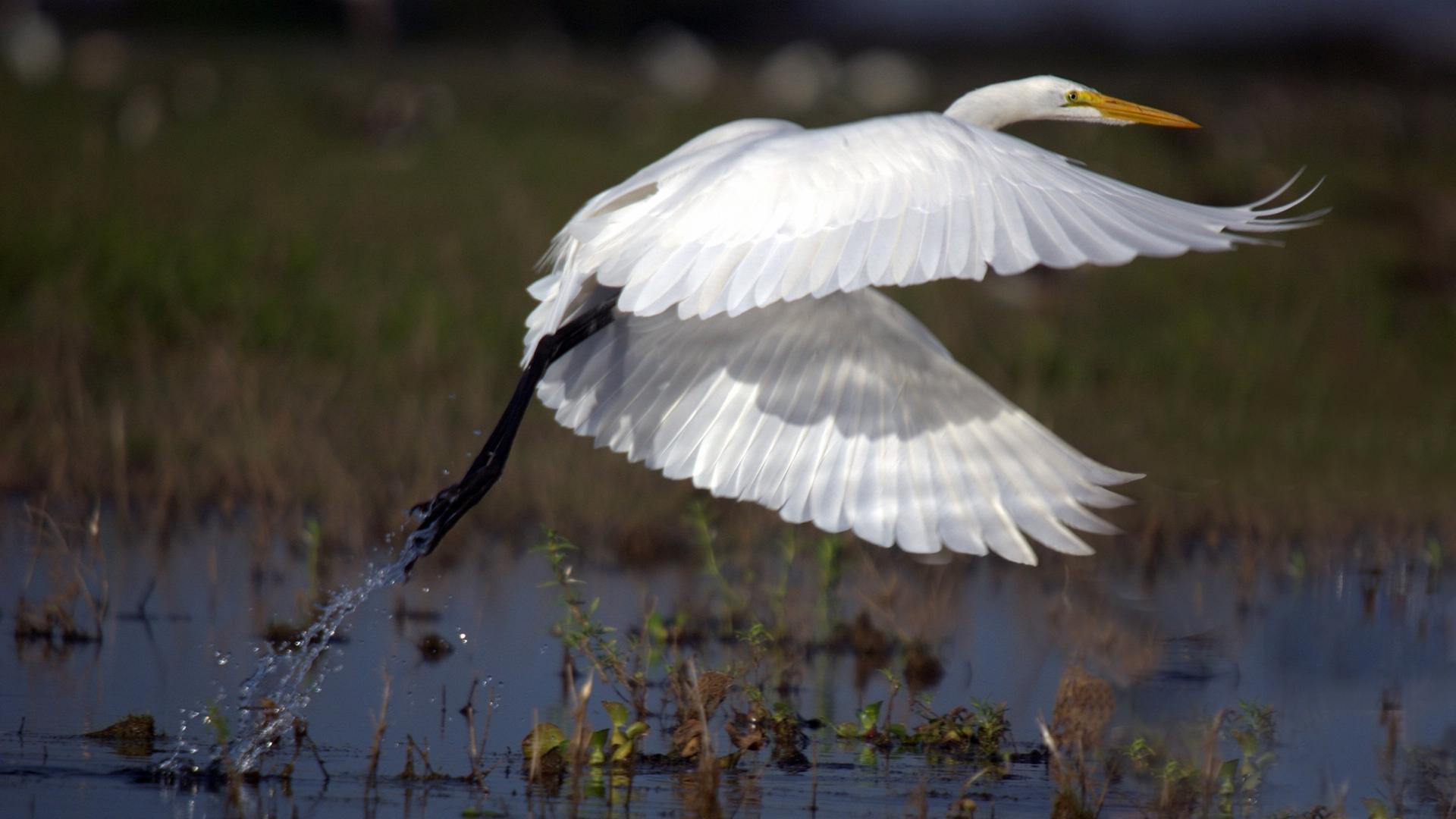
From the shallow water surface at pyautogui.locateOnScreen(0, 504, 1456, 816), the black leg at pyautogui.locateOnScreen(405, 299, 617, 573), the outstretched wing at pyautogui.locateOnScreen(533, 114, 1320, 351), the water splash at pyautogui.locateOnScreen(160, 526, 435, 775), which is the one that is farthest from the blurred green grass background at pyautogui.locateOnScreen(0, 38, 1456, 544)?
the outstretched wing at pyautogui.locateOnScreen(533, 114, 1320, 351)

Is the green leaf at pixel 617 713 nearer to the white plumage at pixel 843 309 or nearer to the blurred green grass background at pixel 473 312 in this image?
the white plumage at pixel 843 309

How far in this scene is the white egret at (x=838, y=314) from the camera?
10.8 feet

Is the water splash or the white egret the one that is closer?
the white egret

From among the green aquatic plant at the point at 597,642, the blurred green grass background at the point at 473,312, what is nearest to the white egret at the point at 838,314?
the green aquatic plant at the point at 597,642

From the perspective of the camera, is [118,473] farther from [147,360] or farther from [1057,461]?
[1057,461]

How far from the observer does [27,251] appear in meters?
8.79

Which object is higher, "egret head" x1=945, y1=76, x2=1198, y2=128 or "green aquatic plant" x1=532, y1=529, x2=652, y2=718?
"egret head" x1=945, y1=76, x2=1198, y2=128

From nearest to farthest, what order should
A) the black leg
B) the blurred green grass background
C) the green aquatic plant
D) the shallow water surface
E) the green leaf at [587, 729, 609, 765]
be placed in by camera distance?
the shallow water surface → the green leaf at [587, 729, 609, 765] → the green aquatic plant → the black leg → the blurred green grass background

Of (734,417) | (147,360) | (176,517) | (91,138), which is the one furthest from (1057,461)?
(91,138)

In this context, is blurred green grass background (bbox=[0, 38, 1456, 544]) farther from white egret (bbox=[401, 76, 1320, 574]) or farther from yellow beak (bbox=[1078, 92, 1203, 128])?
white egret (bbox=[401, 76, 1320, 574])

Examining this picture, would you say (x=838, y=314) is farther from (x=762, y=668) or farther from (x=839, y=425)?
(x=762, y=668)

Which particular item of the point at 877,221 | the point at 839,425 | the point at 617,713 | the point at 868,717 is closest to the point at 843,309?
the point at 839,425

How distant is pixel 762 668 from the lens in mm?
4590

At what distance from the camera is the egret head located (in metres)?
4.64
